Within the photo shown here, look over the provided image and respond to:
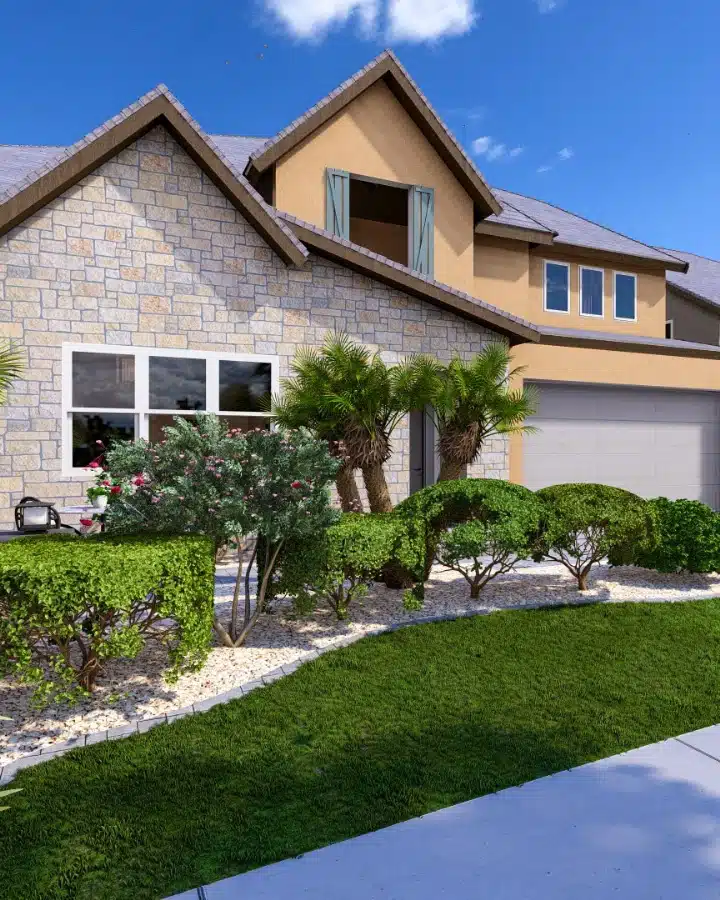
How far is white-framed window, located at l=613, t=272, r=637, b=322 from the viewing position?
19234mm

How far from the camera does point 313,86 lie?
13.9 m

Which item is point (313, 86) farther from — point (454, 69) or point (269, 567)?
point (269, 567)

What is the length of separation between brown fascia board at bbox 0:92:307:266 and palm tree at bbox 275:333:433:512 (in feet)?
9.75

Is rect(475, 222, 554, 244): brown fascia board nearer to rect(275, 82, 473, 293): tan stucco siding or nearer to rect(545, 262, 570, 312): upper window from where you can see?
rect(275, 82, 473, 293): tan stucco siding

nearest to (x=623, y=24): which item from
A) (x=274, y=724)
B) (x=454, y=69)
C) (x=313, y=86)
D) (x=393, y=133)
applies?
(x=454, y=69)

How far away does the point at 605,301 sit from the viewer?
1906 cm

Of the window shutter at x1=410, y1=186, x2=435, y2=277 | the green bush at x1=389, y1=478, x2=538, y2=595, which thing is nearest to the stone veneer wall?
the window shutter at x1=410, y1=186, x2=435, y2=277

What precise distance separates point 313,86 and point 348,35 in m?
3.49

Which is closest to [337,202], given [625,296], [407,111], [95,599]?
[407,111]

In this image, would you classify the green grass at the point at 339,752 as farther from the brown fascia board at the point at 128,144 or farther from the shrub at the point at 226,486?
the brown fascia board at the point at 128,144

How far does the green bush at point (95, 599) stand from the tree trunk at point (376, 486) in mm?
4680

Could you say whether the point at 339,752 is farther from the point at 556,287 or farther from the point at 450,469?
the point at 556,287

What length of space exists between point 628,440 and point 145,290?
11.7 m

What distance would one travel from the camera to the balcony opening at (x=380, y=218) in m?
15.7
